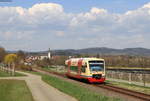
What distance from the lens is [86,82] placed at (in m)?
39.7

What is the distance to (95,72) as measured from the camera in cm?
3675

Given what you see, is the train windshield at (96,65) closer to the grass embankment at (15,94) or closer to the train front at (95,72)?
the train front at (95,72)

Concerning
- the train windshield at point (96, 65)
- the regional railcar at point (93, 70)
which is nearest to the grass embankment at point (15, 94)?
the regional railcar at point (93, 70)

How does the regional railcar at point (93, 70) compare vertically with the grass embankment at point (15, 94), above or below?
above

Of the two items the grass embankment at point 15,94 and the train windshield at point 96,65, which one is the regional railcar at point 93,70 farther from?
the grass embankment at point 15,94

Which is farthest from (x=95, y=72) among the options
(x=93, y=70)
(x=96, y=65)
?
(x=96, y=65)

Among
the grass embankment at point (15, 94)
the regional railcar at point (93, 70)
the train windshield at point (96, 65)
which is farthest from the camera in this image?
the train windshield at point (96, 65)

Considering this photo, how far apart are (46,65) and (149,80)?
8772 cm

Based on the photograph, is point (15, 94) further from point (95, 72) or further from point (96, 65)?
point (96, 65)

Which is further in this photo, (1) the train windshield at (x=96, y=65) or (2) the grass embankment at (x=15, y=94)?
(1) the train windshield at (x=96, y=65)

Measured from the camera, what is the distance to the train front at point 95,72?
3666 centimetres

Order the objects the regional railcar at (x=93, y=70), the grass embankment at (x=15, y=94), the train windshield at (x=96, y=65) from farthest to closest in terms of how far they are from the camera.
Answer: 1. the train windshield at (x=96, y=65)
2. the regional railcar at (x=93, y=70)
3. the grass embankment at (x=15, y=94)

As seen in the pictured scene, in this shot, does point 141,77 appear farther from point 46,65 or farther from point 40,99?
point 46,65

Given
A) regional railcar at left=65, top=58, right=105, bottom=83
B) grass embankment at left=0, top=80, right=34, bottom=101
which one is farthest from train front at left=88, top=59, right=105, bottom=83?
grass embankment at left=0, top=80, right=34, bottom=101
